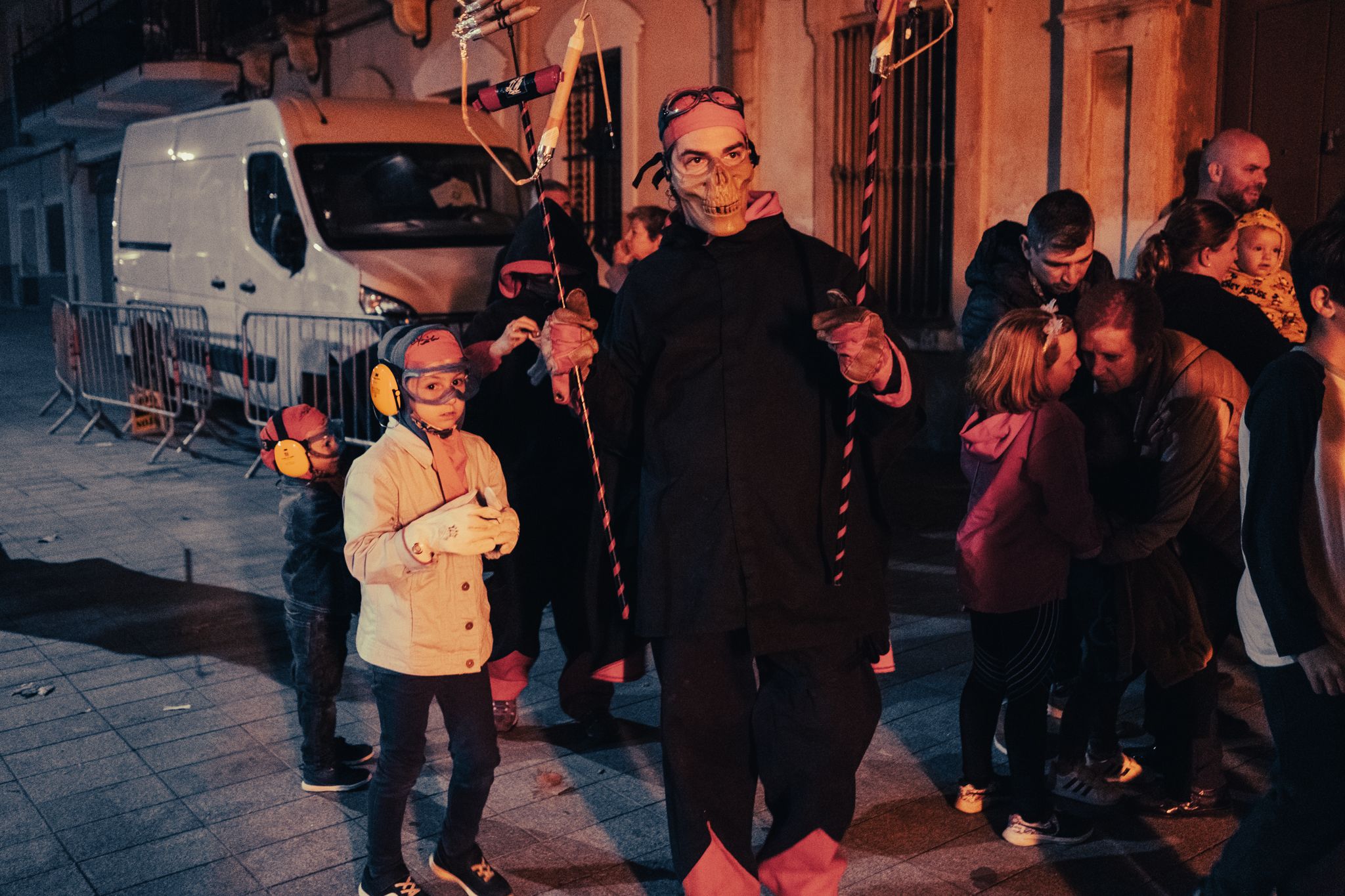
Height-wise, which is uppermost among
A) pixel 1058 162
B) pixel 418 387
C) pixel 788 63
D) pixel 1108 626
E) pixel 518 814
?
pixel 788 63

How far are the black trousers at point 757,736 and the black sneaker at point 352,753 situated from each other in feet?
5.09

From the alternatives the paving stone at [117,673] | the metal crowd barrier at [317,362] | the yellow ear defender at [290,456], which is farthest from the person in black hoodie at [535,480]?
the metal crowd barrier at [317,362]

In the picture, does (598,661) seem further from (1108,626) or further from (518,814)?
(1108,626)

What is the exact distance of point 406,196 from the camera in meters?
9.70

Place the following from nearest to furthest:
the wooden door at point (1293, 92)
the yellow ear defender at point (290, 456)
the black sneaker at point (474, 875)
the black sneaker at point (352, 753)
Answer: the black sneaker at point (474, 875)
the yellow ear defender at point (290, 456)
the black sneaker at point (352, 753)
the wooden door at point (1293, 92)

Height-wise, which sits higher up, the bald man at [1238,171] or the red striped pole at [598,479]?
the bald man at [1238,171]

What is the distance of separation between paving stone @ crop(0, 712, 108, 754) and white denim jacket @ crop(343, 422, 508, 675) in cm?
192

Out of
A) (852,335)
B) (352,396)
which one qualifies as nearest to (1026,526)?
(852,335)

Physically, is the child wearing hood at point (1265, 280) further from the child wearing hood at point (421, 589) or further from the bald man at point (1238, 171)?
the child wearing hood at point (421, 589)

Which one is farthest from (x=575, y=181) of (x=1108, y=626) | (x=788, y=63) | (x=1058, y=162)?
(x=1108, y=626)

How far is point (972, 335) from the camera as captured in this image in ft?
15.0

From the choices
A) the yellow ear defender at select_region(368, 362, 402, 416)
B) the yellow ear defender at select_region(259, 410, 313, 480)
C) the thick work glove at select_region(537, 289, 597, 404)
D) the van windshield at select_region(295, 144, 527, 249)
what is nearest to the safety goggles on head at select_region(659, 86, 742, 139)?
the thick work glove at select_region(537, 289, 597, 404)

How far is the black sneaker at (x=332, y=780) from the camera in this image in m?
4.16

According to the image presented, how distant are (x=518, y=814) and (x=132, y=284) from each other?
10.1m
